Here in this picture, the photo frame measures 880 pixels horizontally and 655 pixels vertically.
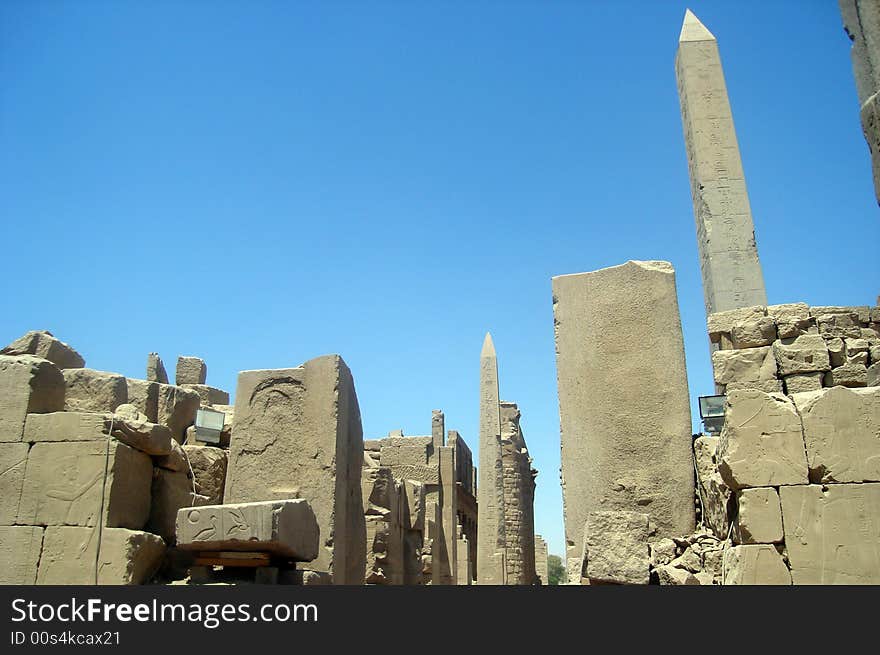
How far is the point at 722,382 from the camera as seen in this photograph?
5883mm

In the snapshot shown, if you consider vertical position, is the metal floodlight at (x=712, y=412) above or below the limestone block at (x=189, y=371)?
below

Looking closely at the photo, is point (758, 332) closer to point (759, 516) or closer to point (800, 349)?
point (800, 349)

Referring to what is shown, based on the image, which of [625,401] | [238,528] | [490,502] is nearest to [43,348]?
[238,528]

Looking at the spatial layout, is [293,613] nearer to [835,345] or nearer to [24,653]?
[24,653]

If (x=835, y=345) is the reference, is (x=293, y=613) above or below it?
below

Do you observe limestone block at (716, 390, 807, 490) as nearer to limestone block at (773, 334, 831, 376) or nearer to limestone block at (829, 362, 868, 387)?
limestone block at (773, 334, 831, 376)

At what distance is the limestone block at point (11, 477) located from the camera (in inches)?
207

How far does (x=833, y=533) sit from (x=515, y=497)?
1261cm

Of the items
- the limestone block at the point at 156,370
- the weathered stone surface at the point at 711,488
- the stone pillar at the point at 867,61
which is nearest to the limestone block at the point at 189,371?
the limestone block at the point at 156,370

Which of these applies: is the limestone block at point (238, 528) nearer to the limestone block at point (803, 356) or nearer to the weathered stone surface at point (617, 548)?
the weathered stone surface at point (617, 548)

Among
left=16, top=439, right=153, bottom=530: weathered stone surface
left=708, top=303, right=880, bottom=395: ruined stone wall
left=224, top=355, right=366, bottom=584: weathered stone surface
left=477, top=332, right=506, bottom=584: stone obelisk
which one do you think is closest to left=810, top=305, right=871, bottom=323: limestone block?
left=708, top=303, right=880, bottom=395: ruined stone wall

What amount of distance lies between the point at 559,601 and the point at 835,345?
3497 millimetres

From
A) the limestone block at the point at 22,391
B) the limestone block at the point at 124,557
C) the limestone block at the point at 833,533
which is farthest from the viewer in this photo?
the limestone block at the point at 22,391

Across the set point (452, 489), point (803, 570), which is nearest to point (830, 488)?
point (803, 570)
